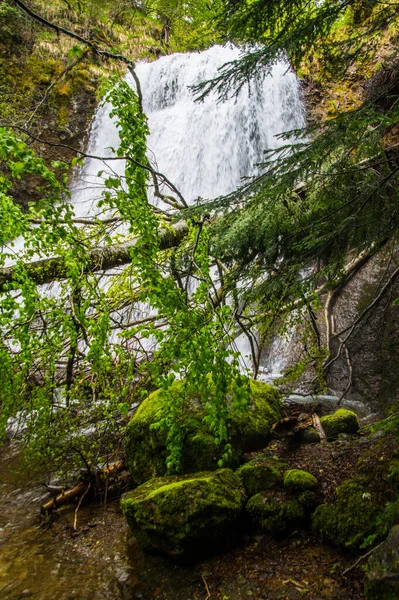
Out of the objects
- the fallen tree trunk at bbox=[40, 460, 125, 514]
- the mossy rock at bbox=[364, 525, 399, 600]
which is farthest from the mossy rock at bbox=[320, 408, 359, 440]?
the fallen tree trunk at bbox=[40, 460, 125, 514]

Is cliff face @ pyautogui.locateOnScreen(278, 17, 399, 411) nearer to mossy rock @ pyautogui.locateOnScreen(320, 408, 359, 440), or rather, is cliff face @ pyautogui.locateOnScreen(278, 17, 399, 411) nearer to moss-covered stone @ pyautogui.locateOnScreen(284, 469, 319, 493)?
mossy rock @ pyautogui.locateOnScreen(320, 408, 359, 440)

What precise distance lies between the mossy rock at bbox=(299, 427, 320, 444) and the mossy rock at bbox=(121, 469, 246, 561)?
3.87 ft

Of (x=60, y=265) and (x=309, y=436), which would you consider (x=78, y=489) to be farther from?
(x=309, y=436)

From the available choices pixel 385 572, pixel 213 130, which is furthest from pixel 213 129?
pixel 385 572

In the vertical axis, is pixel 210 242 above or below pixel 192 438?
above

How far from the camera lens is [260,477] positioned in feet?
11.0

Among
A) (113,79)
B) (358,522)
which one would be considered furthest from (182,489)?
(113,79)

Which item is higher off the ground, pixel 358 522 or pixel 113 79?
pixel 113 79


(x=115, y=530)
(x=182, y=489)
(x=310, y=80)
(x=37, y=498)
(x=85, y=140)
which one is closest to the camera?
(x=182, y=489)

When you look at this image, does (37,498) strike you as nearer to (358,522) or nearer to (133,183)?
(358,522)

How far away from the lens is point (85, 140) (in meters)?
15.2

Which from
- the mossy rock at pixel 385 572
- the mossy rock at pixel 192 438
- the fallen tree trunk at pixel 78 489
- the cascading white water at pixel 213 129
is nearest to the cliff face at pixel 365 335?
the mossy rock at pixel 192 438

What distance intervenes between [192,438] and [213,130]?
9957mm

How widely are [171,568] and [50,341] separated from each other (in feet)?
7.18
